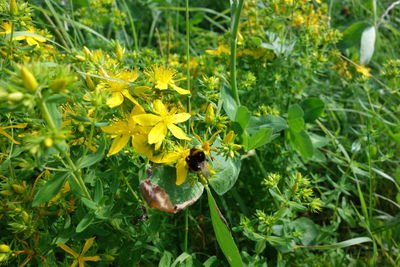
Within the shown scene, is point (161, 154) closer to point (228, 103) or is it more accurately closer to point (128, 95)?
point (128, 95)

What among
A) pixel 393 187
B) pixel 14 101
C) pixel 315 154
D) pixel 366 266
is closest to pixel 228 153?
pixel 14 101

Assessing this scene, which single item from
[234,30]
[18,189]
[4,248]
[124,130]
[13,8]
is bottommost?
[4,248]

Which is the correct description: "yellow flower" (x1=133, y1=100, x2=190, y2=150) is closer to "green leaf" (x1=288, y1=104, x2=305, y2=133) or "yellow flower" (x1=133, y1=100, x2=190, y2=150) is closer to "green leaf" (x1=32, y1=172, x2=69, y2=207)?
"green leaf" (x1=32, y1=172, x2=69, y2=207)

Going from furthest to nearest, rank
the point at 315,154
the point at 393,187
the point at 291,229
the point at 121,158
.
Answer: the point at 393,187, the point at 315,154, the point at 291,229, the point at 121,158

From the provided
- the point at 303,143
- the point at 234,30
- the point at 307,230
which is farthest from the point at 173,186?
the point at 307,230

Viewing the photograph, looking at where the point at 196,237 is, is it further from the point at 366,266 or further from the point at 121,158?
the point at 366,266
